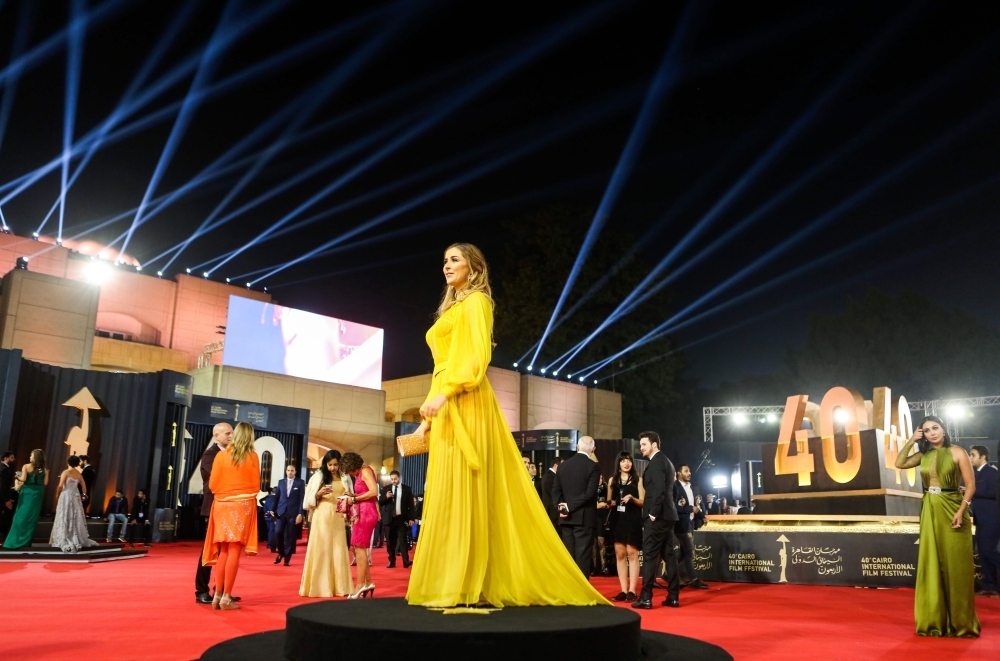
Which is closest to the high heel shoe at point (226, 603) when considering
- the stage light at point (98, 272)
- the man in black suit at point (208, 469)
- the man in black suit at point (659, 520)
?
the man in black suit at point (208, 469)

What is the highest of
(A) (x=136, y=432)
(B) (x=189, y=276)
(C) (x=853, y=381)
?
(B) (x=189, y=276)

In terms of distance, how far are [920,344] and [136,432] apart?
102 feet

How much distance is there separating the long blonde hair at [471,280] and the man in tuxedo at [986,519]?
699 cm

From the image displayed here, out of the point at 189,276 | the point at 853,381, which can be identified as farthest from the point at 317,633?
the point at 853,381

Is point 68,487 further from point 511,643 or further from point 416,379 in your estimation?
point 416,379

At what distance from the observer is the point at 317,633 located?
9.50 feet

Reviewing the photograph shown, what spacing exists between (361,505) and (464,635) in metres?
4.08

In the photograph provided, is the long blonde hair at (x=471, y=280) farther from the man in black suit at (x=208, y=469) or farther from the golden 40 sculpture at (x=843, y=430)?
the golden 40 sculpture at (x=843, y=430)

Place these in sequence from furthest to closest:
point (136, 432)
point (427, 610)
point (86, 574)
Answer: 1. point (136, 432)
2. point (86, 574)
3. point (427, 610)

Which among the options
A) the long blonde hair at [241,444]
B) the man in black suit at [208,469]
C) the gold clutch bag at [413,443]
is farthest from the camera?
the man in black suit at [208,469]

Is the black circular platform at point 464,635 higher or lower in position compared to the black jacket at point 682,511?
lower

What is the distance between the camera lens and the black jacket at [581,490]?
23.8ft

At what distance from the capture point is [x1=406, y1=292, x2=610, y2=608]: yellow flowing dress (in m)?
3.34

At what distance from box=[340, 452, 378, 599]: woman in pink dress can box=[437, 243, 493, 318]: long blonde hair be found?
3.06 meters
